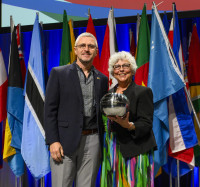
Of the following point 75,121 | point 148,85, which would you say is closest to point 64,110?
point 75,121

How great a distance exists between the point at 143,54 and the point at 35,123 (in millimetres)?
1329

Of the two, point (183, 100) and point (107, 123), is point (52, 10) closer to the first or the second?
point (183, 100)

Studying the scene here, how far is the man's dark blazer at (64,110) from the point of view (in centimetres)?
212

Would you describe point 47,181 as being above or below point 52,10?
below

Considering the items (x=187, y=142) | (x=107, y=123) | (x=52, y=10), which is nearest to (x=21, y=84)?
(x=52, y=10)

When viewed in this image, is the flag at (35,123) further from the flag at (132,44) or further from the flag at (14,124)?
the flag at (132,44)

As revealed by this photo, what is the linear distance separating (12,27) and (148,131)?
228 cm

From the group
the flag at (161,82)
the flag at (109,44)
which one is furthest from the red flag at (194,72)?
the flag at (109,44)

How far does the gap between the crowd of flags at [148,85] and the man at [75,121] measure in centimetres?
108

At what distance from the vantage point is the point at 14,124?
343 cm

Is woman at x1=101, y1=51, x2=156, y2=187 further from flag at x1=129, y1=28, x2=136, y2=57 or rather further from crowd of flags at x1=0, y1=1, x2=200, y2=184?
flag at x1=129, y1=28, x2=136, y2=57

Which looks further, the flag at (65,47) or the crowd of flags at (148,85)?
the flag at (65,47)

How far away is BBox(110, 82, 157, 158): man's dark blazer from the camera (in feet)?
6.73

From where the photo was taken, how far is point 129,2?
12.6ft
